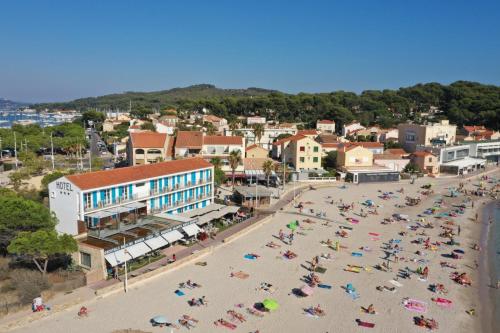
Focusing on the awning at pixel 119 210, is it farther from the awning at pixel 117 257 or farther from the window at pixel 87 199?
the awning at pixel 117 257

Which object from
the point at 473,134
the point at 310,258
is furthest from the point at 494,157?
the point at 310,258

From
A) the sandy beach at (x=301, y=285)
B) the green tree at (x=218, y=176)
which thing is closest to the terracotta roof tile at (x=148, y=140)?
the green tree at (x=218, y=176)

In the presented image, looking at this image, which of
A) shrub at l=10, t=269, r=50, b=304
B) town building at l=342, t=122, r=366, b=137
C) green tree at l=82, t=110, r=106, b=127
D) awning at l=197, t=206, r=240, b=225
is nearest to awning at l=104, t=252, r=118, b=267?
shrub at l=10, t=269, r=50, b=304

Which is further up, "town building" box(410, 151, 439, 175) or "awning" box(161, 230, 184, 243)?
"town building" box(410, 151, 439, 175)

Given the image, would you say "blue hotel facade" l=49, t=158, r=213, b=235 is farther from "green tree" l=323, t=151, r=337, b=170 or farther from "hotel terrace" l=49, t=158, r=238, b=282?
"green tree" l=323, t=151, r=337, b=170

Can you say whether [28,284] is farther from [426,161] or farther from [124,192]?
[426,161]
